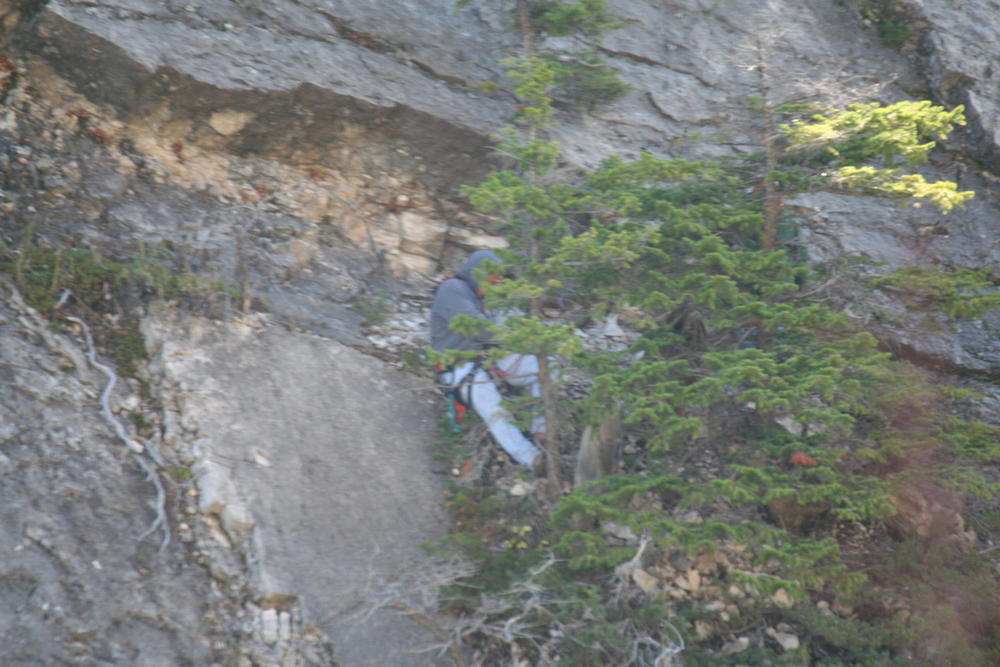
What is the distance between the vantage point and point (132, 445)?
550 centimetres

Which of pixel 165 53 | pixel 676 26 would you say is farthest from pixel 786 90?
pixel 165 53

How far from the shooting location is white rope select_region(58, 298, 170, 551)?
5.16 m

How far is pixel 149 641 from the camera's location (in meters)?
4.61

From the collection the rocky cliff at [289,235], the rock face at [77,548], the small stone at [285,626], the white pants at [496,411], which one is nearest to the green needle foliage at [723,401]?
the white pants at [496,411]

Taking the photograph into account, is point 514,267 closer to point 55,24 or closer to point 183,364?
point 183,364

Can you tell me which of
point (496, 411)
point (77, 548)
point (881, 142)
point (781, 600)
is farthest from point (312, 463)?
point (881, 142)

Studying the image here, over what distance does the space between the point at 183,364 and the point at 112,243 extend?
1.45m

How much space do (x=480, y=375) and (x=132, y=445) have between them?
8.48 ft

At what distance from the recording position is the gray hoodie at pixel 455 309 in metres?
6.53

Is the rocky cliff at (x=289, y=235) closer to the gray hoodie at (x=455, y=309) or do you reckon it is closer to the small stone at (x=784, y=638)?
the gray hoodie at (x=455, y=309)

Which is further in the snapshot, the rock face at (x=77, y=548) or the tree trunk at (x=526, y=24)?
the tree trunk at (x=526, y=24)

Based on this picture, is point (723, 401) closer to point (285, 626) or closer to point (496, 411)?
point (496, 411)

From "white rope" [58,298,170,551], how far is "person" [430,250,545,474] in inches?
86.0

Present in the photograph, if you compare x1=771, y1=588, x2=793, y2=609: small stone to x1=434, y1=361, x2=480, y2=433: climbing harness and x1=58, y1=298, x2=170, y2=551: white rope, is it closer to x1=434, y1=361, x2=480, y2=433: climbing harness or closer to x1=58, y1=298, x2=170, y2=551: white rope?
x1=434, y1=361, x2=480, y2=433: climbing harness
